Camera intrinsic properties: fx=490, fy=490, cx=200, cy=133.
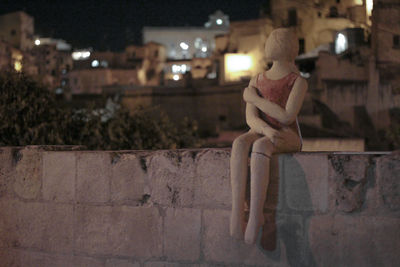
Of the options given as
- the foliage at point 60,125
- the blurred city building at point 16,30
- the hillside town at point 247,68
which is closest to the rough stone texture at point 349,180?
the foliage at point 60,125

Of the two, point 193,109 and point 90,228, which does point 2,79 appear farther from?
point 193,109

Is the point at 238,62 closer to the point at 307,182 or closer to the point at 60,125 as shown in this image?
the point at 60,125

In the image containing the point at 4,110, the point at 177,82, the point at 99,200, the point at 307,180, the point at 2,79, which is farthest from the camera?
the point at 177,82

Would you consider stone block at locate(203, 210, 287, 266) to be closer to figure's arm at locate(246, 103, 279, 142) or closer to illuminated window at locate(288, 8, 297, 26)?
figure's arm at locate(246, 103, 279, 142)

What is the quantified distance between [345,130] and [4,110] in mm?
20292

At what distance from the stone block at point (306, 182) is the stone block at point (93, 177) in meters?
1.59

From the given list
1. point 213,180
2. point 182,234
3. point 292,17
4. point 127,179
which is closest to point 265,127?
point 213,180

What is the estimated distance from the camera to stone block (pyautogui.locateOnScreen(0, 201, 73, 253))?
14.5 feet

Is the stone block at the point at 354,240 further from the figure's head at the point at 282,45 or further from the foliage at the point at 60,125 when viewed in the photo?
the foliage at the point at 60,125

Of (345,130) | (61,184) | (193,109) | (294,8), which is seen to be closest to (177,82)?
(193,109)

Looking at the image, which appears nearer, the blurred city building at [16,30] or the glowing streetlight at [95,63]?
the glowing streetlight at [95,63]

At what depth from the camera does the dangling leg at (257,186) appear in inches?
133

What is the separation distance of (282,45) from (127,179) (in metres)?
1.69

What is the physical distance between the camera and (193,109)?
36594 mm
